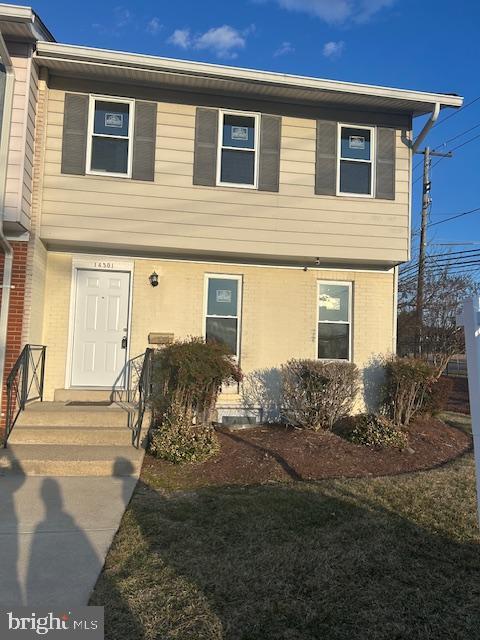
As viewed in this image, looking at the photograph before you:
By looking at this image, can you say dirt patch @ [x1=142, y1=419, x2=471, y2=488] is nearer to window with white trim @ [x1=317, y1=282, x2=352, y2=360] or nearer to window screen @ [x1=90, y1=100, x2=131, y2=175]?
window with white trim @ [x1=317, y1=282, x2=352, y2=360]

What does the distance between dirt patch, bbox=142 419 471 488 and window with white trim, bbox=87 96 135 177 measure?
479 centimetres

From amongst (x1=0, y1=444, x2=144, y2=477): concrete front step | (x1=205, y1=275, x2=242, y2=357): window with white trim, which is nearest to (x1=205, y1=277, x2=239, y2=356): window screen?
(x1=205, y1=275, x2=242, y2=357): window with white trim

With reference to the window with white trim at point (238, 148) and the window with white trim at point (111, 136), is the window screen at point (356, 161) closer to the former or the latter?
the window with white trim at point (238, 148)

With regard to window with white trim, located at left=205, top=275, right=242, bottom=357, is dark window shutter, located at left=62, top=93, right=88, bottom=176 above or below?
above

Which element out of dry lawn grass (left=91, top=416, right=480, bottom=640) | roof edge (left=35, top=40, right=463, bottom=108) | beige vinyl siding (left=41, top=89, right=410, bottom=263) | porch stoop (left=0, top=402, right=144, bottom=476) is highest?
roof edge (left=35, top=40, right=463, bottom=108)

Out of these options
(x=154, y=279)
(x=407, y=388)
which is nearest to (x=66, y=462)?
(x=154, y=279)

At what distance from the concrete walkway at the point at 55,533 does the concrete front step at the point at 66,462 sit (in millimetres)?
86

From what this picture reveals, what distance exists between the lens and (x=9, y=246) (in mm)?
6883

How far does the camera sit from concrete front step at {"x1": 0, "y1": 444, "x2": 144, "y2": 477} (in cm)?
568

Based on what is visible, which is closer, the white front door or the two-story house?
the two-story house

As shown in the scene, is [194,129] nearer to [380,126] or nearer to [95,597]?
[380,126]

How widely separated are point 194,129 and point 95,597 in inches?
282

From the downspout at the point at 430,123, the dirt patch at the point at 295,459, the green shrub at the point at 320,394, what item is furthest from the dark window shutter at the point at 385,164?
the dirt patch at the point at 295,459

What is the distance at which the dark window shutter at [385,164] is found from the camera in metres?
8.46
